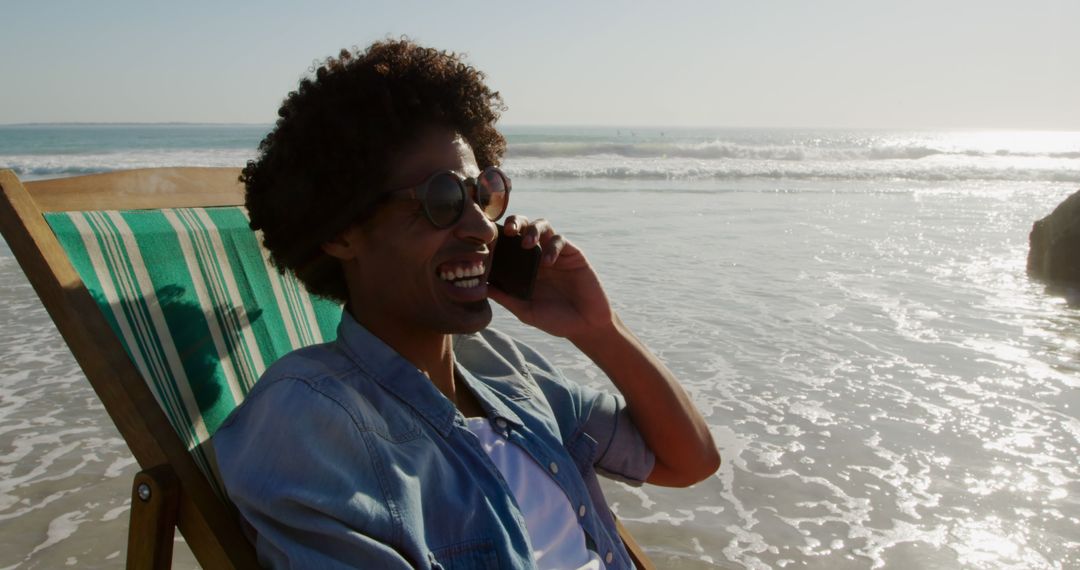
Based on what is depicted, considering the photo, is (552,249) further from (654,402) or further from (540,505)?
(540,505)

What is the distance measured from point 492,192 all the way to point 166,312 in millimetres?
798

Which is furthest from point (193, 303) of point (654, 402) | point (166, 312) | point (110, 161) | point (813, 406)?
point (110, 161)

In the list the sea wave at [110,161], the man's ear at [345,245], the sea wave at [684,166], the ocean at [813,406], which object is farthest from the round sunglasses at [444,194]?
the sea wave at [110,161]

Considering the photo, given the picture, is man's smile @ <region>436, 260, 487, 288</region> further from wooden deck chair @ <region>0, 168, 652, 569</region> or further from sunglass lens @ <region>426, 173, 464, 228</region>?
wooden deck chair @ <region>0, 168, 652, 569</region>

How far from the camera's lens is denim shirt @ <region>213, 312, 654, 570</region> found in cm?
133

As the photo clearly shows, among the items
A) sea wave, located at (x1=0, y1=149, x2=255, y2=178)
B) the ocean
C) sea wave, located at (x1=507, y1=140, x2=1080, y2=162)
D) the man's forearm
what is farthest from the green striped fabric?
sea wave, located at (x1=507, y1=140, x2=1080, y2=162)

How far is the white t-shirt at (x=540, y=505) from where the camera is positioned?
1726 millimetres

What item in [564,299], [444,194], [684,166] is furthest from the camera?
[684,166]

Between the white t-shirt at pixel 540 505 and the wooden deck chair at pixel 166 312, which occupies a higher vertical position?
the wooden deck chair at pixel 166 312

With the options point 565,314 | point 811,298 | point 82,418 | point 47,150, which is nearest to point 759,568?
point 565,314

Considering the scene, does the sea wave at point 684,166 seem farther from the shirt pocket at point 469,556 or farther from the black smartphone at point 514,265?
the shirt pocket at point 469,556

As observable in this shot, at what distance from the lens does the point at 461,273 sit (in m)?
1.76

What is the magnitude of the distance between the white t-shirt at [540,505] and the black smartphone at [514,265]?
14.5 inches

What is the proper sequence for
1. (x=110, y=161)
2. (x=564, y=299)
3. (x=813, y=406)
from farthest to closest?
(x=110, y=161) < (x=813, y=406) < (x=564, y=299)
